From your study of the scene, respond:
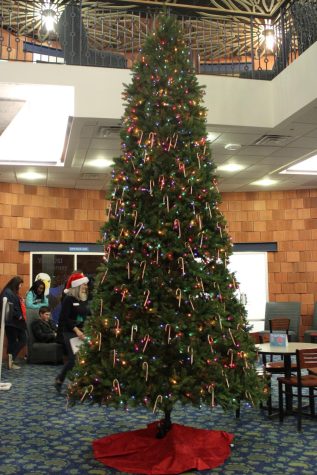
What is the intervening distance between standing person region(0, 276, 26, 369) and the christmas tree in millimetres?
4917

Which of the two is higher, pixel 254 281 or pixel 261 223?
pixel 261 223

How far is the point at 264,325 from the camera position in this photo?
1159 centimetres

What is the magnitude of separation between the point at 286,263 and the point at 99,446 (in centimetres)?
863

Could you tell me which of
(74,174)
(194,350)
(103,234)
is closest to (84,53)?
(74,174)

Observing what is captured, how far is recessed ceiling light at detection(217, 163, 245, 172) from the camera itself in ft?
31.2

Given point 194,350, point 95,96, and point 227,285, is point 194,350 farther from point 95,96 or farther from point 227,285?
point 95,96

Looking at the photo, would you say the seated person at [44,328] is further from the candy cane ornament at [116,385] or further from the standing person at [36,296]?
the candy cane ornament at [116,385]

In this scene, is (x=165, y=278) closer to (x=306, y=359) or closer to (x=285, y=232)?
(x=306, y=359)

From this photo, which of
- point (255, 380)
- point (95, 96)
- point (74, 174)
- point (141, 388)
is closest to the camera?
point (141, 388)

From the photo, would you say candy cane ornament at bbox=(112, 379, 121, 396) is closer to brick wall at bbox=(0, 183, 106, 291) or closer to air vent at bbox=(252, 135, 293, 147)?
air vent at bbox=(252, 135, 293, 147)

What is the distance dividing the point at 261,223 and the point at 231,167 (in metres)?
2.84

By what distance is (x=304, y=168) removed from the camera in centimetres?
1018

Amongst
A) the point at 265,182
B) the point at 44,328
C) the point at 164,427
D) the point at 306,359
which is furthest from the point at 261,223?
the point at 164,427

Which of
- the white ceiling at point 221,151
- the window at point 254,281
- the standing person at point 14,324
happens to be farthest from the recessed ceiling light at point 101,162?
the window at point 254,281
